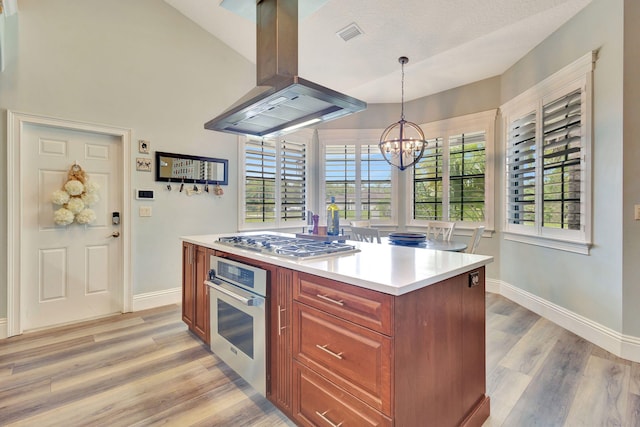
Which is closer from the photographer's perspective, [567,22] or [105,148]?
[567,22]

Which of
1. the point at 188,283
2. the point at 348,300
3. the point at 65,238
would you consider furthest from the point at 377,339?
the point at 65,238

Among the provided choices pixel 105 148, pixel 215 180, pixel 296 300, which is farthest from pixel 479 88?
pixel 105 148

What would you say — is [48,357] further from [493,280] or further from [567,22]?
[567,22]

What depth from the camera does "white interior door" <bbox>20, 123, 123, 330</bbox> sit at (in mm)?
2883

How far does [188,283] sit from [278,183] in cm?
235

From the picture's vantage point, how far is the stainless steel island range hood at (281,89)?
1850mm

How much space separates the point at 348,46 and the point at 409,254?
9.15 ft

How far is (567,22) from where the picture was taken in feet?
9.62

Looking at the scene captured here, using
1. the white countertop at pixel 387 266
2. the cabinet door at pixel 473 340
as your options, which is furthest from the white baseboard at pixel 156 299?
A: the cabinet door at pixel 473 340

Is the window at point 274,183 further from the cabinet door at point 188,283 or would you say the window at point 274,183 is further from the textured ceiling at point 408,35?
the cabinet door at point 188,283

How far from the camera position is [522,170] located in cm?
361

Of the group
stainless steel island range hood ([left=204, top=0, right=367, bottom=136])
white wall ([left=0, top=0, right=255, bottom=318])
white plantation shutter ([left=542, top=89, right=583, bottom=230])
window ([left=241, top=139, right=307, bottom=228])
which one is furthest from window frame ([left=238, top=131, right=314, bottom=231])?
white plantation shutter ([left=542, top=89, right=583, bottom=230])

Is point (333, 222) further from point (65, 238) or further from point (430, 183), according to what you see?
point (430, 183)

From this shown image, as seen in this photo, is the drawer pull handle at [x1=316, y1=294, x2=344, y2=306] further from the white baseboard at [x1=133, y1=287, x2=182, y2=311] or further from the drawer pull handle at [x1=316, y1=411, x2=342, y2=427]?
the white baseboard at [x1=133, y1=287, x2=182, y2=311]
